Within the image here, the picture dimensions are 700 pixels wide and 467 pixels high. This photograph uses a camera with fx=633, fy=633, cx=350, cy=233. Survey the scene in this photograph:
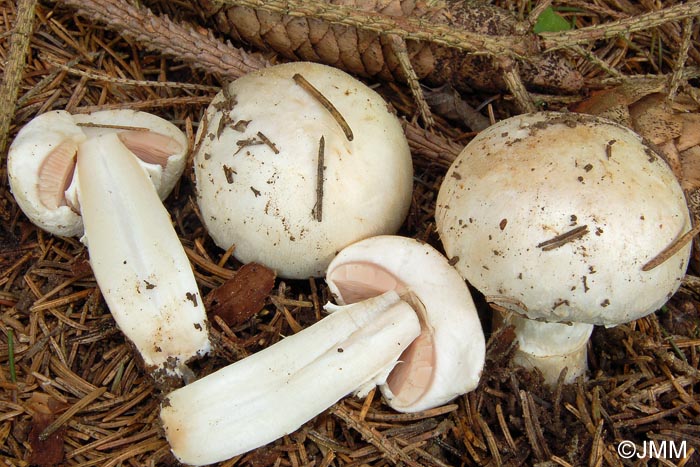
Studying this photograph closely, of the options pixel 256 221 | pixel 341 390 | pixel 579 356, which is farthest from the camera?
pixel 579 356

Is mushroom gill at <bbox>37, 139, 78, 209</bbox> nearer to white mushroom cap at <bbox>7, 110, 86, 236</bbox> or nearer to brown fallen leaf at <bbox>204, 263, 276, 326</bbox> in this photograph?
white mushroom cap at <bbox>7, 110, 86, 236</bbox>

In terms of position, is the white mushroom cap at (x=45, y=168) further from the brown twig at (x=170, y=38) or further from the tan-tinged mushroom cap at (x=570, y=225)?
the tan-tinged mushroom cap at (x=570, y=225)

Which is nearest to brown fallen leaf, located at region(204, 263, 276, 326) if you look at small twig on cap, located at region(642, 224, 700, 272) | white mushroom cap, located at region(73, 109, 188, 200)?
white mushroom cap, located at region(73, 109, 188, 200)

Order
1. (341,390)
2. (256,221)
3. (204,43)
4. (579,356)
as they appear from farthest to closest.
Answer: (204,43), (579,356), (256,221), (341,390)

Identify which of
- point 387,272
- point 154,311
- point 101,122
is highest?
point 101,122

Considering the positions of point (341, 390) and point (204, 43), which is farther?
point (204, 43)

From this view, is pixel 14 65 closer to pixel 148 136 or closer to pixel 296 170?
pixel 148 136

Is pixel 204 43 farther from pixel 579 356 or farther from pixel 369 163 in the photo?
pixel 579 356

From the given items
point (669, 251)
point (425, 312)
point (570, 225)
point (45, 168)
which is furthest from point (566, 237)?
point (45, 168)

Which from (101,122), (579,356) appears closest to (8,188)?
(101,122)
